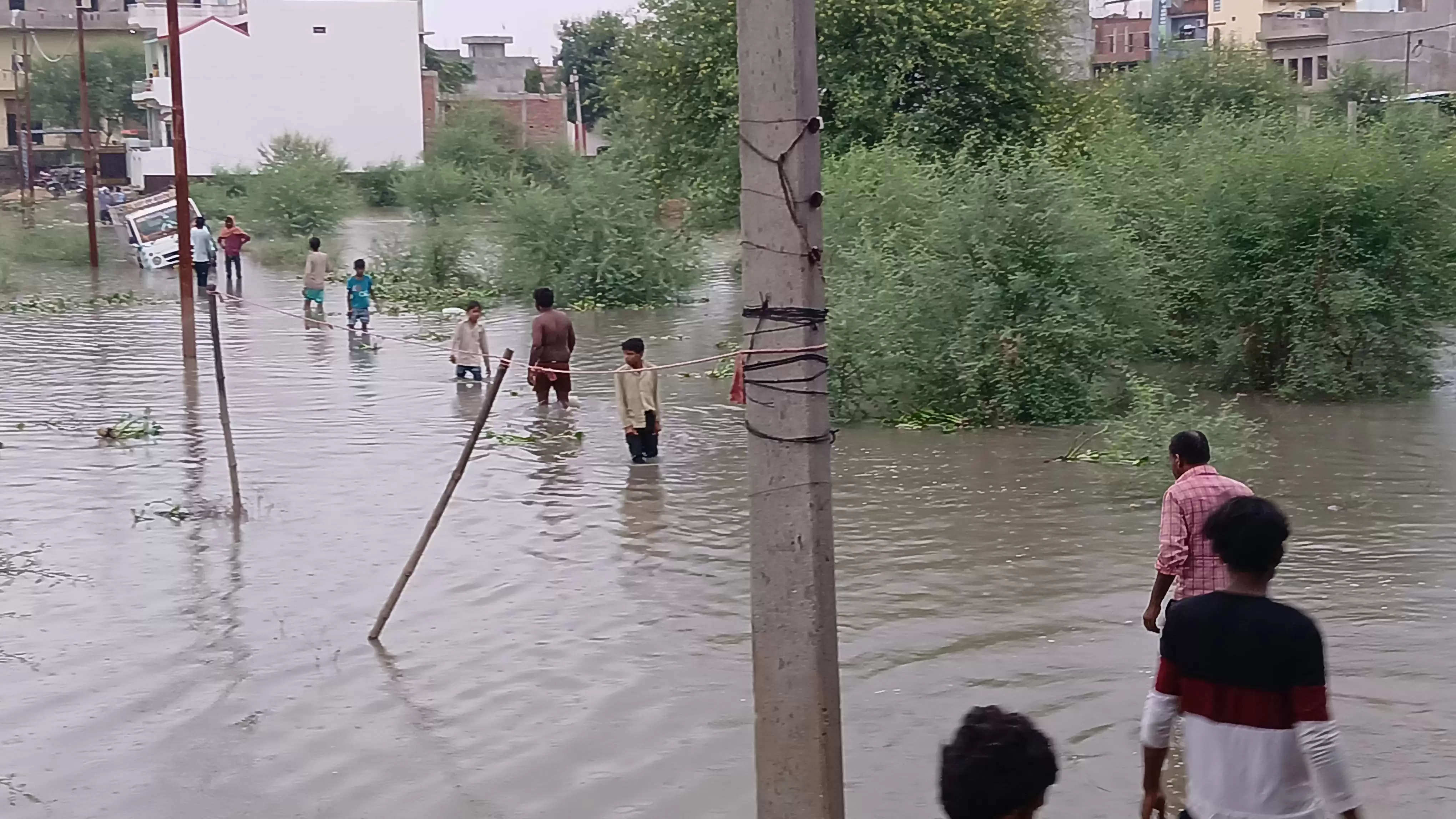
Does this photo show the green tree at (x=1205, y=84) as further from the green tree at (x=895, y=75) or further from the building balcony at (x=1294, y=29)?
the building balcony at (x=1294, y=29)

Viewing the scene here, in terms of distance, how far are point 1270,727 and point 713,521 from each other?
846cm

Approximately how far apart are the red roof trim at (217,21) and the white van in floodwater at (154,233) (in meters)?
29.8

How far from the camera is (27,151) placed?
59469 mm

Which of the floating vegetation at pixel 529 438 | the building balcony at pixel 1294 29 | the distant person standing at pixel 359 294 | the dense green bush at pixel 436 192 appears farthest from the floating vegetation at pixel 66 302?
the building balcony at pixel 1294 29


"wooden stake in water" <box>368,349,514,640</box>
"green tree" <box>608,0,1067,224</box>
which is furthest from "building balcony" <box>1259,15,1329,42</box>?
"wooden stake in water" <box>368,349,514,640</box>

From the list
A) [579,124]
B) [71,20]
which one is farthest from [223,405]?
[71,20]

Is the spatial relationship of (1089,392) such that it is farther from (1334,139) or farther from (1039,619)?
(1039,619)

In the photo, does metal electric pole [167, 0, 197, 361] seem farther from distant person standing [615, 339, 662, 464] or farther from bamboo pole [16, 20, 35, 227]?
bamboo pole [16, 20, 35, 227]

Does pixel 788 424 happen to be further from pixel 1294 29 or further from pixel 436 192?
pixel 1294 29

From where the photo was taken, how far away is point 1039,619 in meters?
9.14

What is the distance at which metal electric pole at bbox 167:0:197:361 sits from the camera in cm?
1998

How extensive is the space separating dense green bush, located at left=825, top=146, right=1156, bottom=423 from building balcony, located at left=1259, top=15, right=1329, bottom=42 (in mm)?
49108

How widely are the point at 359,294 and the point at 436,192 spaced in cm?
2876

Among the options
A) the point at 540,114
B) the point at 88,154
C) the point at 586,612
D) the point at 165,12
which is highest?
the point at 165,12
